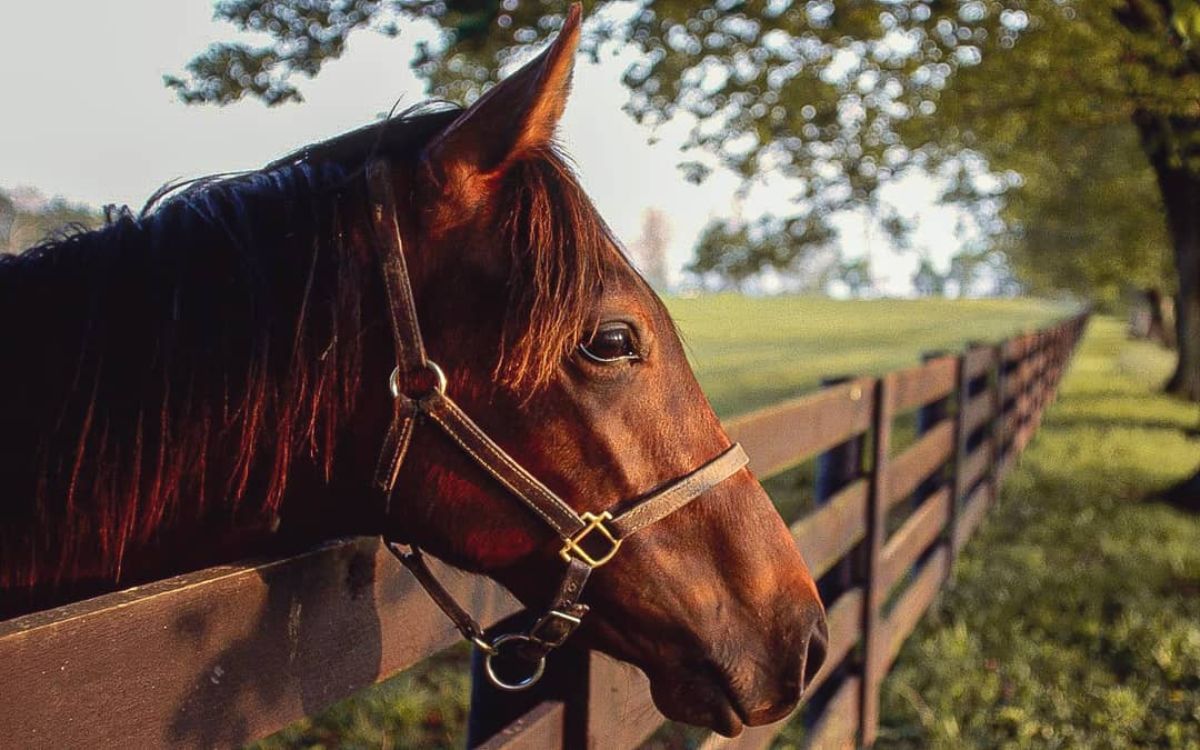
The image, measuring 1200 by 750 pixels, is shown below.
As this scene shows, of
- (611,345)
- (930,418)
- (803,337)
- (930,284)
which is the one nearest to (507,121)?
(611,345)

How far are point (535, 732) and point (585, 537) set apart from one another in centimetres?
50

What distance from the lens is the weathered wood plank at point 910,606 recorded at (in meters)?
4.10

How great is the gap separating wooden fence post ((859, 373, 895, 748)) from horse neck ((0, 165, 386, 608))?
2875mm

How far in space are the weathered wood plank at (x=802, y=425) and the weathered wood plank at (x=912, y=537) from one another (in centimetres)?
77

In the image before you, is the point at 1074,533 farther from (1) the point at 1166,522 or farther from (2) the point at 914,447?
(2) the point at 914,447

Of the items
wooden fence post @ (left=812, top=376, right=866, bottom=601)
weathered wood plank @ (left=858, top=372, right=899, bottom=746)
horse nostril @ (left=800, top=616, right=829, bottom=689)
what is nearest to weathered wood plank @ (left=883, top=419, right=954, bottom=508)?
weathered wood plank @ (left=858, top=372, right=899, bottom=746)

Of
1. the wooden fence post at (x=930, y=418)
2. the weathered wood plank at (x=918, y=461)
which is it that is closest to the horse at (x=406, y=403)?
the weathered wood plank at (x=918, y=461)

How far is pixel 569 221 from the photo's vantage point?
1372 millimetres

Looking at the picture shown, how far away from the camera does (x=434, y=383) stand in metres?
1.28

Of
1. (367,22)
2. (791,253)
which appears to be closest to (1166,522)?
(791,253)

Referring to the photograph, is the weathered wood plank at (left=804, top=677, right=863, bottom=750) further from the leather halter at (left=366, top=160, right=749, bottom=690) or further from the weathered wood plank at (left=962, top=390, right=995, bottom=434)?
the weathered wood plank at (left=962, top=390, right=995, bottom=434)

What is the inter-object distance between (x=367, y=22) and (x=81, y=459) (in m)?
3.15

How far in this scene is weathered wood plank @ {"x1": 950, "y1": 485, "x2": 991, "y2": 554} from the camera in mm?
5938

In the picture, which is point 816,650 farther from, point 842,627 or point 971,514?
point 971,514
